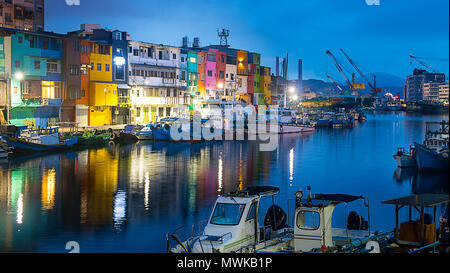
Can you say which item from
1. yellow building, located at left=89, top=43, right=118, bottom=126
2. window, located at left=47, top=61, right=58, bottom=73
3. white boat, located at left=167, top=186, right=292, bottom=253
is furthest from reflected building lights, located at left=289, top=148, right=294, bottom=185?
window, located at left=47, top=61, right=58, bottom=73

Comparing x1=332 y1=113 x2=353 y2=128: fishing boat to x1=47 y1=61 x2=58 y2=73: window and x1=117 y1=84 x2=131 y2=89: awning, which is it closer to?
x1=117 y1=84 x2=131 y2=89: awning

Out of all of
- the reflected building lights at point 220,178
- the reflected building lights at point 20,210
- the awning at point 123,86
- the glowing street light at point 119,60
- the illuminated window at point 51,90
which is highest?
the glowing street light at point 119,60

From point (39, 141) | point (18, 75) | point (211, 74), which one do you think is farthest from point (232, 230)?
point (211, 74)

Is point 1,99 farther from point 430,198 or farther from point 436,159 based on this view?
point 430,198

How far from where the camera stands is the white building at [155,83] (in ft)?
178

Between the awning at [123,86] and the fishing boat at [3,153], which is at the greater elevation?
the awning at [123,86]

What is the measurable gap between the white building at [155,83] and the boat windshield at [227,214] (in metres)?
40.8

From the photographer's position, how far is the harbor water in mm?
16828

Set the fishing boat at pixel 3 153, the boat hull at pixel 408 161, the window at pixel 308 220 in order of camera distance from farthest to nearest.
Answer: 1. the fishing boat at pixel 3 153
2. the boat hull at pixel 408 161
3. the window at pixel 308 220

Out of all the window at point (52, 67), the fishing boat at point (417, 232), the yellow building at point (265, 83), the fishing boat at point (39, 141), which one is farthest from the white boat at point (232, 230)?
the yellow building at point (265, 83)

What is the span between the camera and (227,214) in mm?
13078

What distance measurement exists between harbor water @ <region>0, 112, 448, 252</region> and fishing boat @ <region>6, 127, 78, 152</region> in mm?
1061

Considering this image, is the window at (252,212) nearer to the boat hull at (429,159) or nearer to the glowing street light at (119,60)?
the boat hull at (429,159)

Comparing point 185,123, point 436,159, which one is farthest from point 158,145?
point 436,159
